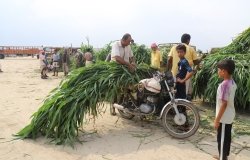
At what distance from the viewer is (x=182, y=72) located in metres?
→ 6.27

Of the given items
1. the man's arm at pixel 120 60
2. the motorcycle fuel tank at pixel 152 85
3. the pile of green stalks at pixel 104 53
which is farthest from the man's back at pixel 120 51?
the pile of green stalks at pixel 104 53

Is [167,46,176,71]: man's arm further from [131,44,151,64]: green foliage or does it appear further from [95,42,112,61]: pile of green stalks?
[95,42,112,61]: pile of green stalks

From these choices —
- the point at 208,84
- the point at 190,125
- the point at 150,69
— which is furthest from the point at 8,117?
the point at 208,84

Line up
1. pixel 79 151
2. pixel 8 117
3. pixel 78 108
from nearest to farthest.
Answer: pixel 79 151 → pixel 78 108 → pixel 8 117

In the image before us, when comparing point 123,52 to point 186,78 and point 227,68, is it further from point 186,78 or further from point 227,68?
point 227,68

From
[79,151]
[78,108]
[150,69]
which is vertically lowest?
[79,151]

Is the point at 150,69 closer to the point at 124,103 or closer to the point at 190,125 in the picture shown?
the point at 124,103

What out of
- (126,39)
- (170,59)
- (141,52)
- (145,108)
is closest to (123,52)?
(126,39)

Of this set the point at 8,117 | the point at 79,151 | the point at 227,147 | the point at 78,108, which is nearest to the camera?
the point at 227,147

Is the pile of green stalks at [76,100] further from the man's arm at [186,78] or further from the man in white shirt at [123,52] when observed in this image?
the man's arm at [186,78]

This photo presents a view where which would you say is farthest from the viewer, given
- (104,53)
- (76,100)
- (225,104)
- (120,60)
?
(104,53)

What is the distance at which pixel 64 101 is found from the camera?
19.5ft

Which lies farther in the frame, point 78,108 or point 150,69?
point 150,69

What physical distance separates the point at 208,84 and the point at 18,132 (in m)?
4.26
